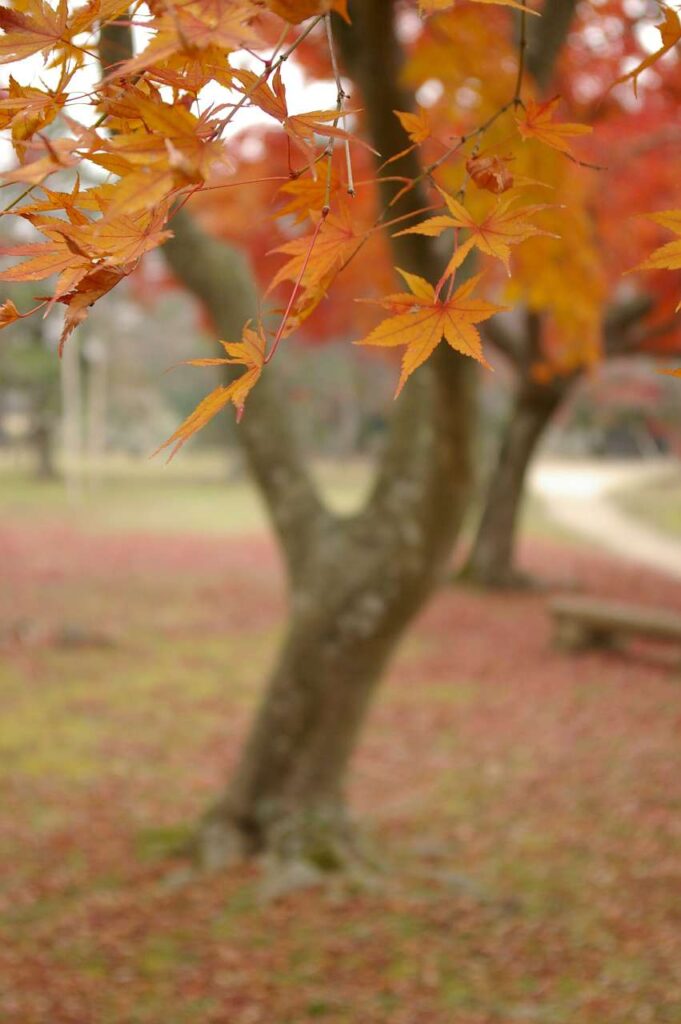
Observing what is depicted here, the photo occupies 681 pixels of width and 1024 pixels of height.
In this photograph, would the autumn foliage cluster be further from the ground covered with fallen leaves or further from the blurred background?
the ground covered with fallen leaves

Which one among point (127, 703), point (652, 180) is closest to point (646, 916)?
point (127, 703)

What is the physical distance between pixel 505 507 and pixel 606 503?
1366cm

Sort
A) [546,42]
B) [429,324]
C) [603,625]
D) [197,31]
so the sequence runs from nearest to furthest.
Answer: [197,31] < [429,324] < [546,42] < [603,625]

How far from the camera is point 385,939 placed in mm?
3781

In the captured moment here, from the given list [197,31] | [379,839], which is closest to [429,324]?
[197,31]

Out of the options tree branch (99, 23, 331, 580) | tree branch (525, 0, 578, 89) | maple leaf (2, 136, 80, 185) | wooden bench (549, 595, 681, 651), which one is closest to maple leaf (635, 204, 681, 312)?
maple leaf (2, 136, 80, 185)

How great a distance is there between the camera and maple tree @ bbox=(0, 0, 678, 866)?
32.8 inches

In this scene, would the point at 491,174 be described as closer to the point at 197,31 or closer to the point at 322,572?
the point at 197,31

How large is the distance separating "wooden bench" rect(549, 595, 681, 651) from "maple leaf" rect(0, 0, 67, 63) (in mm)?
7787

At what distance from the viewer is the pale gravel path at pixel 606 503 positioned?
17141mm

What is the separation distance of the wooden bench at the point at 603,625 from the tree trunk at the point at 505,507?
303 centimetres

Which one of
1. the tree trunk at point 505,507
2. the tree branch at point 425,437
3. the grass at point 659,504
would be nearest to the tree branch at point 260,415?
the tree branch at point 425,437

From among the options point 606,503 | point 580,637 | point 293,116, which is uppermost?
point 293,116

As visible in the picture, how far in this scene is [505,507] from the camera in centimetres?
1253
